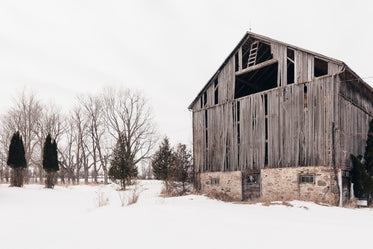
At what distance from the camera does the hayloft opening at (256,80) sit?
61.4 ft

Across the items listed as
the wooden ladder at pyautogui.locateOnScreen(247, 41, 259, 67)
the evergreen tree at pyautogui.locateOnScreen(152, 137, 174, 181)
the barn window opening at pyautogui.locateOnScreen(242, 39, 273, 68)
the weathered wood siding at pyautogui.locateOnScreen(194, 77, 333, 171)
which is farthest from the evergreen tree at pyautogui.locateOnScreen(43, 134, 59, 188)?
the wooden ladder at pyautogui.locateOnScreen(247, 41, 259, 67)

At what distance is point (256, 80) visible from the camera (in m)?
19.6

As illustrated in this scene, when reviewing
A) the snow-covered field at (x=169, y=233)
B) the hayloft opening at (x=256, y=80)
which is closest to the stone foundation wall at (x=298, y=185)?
the hayloft opening at (x=256, y=80)

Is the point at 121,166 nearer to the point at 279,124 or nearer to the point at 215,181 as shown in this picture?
the point at 215,181

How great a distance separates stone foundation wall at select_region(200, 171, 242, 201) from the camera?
17.2 meters

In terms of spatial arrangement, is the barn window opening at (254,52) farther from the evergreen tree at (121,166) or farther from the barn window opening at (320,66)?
the evergreen tree at (121,166)

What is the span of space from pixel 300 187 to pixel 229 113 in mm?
6120

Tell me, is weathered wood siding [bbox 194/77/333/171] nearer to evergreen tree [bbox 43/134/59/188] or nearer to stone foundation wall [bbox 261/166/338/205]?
stone foundation wall [bbox 261/166/338/205]

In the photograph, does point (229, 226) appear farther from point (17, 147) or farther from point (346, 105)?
point (17, 147)

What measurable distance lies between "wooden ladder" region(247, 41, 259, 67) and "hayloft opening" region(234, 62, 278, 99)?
0.69m

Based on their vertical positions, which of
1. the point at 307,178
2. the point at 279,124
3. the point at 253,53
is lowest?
the point at 307,178

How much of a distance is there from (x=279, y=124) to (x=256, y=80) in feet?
15.5

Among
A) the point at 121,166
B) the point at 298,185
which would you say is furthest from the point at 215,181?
the point at 121,166

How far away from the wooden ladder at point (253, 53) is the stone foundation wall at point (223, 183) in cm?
672
